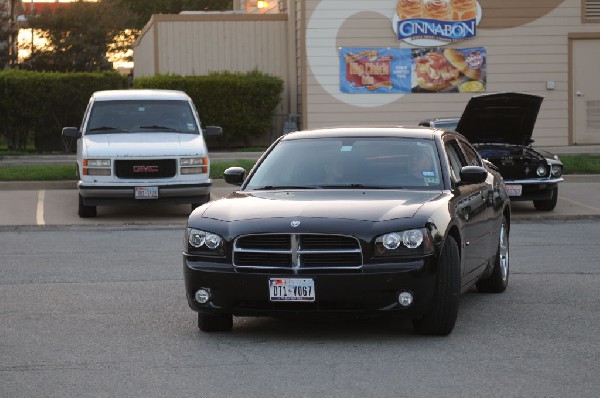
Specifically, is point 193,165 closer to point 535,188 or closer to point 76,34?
point 535,188

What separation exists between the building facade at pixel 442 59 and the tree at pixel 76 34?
57.8ft

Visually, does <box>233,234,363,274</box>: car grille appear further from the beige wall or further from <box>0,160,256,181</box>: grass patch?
the beige wall

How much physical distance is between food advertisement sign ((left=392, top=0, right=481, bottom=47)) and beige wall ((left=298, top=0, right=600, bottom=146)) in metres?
0.22

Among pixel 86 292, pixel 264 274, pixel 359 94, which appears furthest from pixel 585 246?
pixel 359 94

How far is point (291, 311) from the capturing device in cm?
871

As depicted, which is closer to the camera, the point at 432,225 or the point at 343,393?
the point at 343,393

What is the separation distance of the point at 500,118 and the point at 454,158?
8586 mm

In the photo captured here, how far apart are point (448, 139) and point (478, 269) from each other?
1.20m

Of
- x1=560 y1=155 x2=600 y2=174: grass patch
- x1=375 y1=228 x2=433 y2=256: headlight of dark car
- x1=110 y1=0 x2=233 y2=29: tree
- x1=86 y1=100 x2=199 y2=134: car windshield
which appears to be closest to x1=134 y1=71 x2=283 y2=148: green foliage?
x1=560 y1=155 x2=600 y2=174: grass patch

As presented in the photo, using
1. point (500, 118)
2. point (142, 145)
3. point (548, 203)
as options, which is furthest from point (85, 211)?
point (548, 203)

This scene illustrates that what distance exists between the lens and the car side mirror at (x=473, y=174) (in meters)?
9.84

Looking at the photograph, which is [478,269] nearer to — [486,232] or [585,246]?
[486,232]

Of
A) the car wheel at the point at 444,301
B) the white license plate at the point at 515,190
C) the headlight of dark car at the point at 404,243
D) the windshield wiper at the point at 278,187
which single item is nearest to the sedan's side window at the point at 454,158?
the windshield wiper at the point at 278,187

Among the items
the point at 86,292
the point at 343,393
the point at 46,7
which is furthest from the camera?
the point at 46,7
